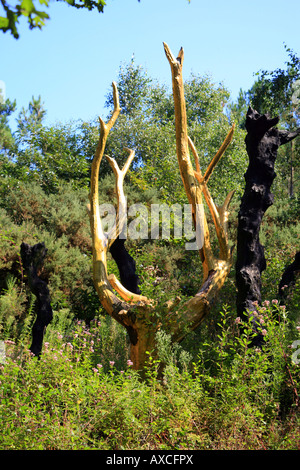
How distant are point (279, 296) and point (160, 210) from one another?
17.6 ft

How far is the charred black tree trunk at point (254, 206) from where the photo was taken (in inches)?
222

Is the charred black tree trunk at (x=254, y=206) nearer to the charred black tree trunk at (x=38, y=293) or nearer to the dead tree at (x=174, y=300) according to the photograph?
the dead tree at (x=174, y=300)

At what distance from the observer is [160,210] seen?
11.3 metres

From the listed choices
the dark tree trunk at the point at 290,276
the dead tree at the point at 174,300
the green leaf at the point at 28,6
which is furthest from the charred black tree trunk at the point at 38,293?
the green leaf at the point at 28,6

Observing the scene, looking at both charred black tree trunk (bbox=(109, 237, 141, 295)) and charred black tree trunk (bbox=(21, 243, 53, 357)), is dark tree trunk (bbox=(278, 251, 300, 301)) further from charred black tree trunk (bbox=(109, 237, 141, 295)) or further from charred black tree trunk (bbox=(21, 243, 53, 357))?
charred black tree trunk (bbox=(21, 243, 53, 357))

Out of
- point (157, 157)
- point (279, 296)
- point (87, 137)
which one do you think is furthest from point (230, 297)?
point (87, 137)

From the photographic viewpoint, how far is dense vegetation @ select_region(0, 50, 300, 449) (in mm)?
3471

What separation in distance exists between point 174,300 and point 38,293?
1907 millimetres

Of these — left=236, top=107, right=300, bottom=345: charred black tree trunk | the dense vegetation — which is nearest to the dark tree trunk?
the dense vegetation

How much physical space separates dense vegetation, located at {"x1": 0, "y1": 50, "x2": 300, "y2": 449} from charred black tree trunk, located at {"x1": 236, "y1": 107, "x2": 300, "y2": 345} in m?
0.36

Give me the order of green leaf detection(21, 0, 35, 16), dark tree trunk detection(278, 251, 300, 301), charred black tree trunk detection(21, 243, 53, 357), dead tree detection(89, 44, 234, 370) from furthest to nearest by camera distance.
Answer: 1. dark tree trunk detection(278, 251, 300, 301)
2. charred black tree trunk detection(21, 243, 53, 357)
3. dead tree detection(89, 44, 234, 370)
4. green leaf detection(21, 0, 35, 16)

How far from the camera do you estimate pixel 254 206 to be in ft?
19.5

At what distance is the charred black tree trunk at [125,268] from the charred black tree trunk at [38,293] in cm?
105

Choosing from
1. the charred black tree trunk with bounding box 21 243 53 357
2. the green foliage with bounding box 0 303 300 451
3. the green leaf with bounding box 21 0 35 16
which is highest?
the green leaf with bounding box 21 0 35 16
